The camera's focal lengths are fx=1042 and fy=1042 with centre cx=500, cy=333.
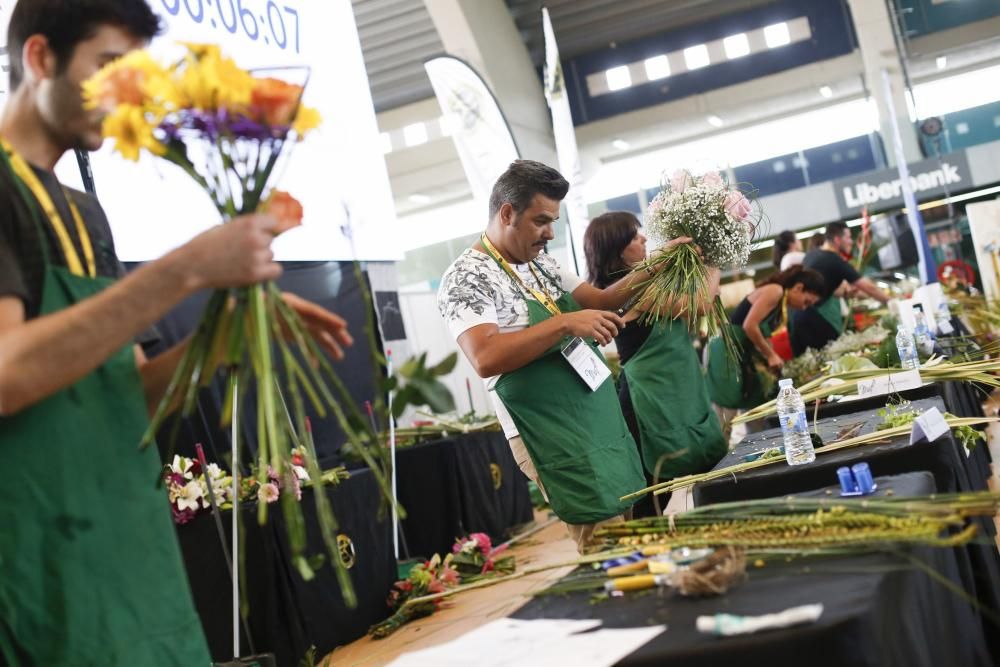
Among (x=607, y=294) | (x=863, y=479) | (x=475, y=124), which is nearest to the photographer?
(x=863, y=479)

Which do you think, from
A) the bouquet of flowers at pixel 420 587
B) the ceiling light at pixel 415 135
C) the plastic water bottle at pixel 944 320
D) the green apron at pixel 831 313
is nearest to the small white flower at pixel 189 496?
the bouquet of flowers at pixel 420 587

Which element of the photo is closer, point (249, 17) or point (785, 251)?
point (249, 17)

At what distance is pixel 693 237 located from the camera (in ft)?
9.39

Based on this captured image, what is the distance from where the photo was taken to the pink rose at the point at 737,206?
2.91m

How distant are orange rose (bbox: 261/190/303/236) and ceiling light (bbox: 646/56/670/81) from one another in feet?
47.8

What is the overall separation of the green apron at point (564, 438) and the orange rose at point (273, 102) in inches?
57.3

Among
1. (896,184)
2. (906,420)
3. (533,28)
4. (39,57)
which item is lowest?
(906,420)

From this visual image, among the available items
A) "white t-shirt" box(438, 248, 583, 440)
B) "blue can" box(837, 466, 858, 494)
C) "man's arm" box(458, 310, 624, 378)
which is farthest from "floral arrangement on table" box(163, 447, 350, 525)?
"blue can" box(837, 466, 858, 494)

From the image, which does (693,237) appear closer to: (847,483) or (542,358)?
(542,358)

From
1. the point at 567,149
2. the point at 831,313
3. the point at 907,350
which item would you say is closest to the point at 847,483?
the point at 907,350

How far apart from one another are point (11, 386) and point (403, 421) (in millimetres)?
6695

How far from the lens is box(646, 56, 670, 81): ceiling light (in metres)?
15.0

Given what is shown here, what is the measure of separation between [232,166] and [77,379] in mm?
284

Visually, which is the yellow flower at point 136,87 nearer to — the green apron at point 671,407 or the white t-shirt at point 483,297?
the white t-shirt at point 483,297
